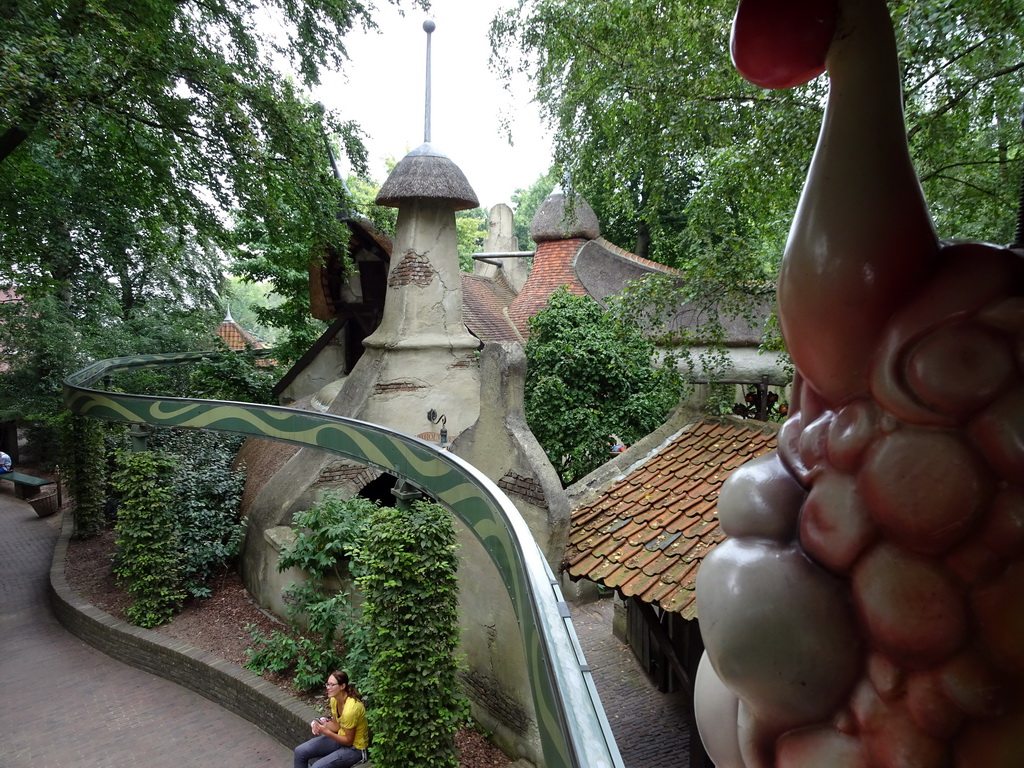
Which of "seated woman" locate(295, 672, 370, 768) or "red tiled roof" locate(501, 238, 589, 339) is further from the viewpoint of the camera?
"red tiled roof" locate(501, 238, 589, 339)

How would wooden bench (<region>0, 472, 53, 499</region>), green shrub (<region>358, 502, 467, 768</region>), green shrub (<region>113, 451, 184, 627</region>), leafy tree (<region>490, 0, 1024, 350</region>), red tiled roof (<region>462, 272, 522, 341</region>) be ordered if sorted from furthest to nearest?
wooden bench (<region>0, 472, 53, 499</region>)
red tiled roof (<region>462, 272, 522, 341</region>)
green shrub (<region>113, 451, 184, 627</region>)
green shrub (<region>358, 502, 467, 768</region>)
leafy tree (<region>490, 0, 1024, 350</region>)

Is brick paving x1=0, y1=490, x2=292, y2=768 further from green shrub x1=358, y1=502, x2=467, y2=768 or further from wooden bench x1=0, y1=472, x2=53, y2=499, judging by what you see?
wooden bench x1=0, y1=472, x2=53, y2=499

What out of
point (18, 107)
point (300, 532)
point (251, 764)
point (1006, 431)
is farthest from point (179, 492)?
point (1006, 431)

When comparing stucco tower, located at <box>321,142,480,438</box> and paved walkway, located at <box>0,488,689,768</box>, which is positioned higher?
stucco tower, located at <box>321,142,480,438</box>

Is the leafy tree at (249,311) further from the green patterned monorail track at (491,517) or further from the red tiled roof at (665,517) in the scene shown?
the red tiled roof at (665,517)

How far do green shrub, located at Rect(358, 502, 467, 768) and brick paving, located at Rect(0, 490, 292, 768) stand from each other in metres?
1.79

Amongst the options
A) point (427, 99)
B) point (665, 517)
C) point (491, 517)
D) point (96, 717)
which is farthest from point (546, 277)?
point (491, 517)

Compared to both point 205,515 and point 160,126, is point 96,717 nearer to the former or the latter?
point 205,515

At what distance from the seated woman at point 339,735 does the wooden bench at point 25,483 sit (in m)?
12.3

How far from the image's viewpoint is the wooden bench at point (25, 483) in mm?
14898

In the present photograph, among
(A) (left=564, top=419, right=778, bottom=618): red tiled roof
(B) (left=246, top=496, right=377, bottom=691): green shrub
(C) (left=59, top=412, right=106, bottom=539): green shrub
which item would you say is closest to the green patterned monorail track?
(B) (left=246, top=496, right=377, bottom=691): green shrub

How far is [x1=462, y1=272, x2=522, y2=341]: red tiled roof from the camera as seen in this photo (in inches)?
542

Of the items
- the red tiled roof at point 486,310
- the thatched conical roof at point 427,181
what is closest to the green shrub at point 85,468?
the thatched conical roof at point 427,181

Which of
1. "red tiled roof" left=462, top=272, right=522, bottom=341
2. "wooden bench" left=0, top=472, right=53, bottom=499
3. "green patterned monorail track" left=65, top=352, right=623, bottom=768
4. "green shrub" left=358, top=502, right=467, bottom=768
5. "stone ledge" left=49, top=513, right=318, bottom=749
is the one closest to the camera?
"green patterned monorail track" left=65, top=352, right=623, bottom=768
